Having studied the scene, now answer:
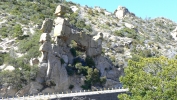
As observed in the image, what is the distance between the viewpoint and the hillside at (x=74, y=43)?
36812 mm

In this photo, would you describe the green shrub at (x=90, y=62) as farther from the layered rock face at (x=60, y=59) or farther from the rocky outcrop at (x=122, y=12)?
the rocky outcrop at (x=122, y=12)

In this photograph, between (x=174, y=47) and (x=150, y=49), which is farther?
(x=174, y=47)

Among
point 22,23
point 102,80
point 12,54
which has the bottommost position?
point 102,80

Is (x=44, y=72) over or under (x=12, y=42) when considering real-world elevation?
under

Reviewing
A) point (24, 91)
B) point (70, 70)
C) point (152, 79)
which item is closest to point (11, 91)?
point (24, 91)

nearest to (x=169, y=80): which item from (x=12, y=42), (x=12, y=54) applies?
(x=12, y=54)

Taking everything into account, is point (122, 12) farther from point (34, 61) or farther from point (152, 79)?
point (152, 79)

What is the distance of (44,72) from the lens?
36.8 m

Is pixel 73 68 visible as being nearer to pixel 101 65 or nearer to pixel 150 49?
Result: pixel 101 65

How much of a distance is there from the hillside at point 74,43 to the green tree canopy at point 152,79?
16.3 metres

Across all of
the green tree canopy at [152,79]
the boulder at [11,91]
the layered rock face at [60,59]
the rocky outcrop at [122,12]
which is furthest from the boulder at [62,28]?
the rocky outcrop at [122,12]

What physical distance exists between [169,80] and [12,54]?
24.5 meters

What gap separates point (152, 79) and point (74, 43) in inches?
1087

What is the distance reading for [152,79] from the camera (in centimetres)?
1950
